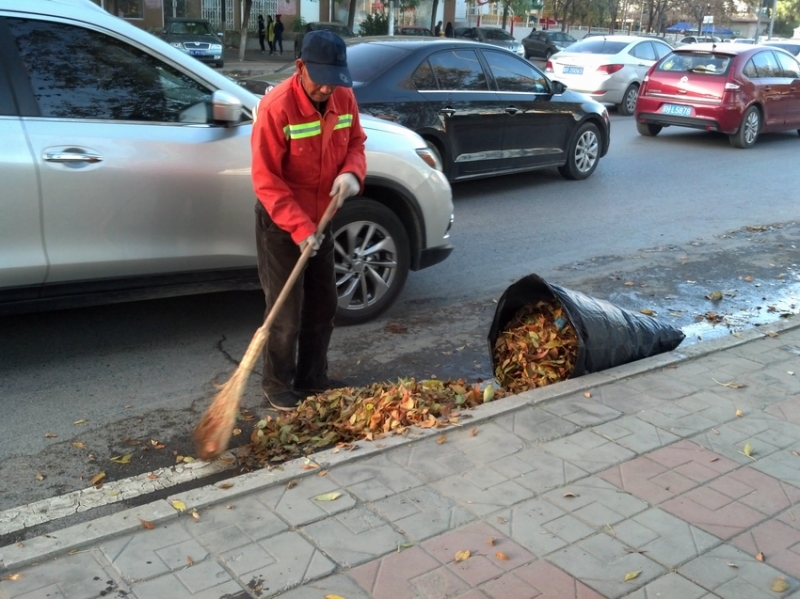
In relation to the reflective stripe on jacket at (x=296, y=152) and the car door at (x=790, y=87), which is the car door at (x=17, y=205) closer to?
the reflective stripe on jacket at (x=296, y=152)

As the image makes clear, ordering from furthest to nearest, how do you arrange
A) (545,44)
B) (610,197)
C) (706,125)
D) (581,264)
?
(545,44)
(706,125)
(610,197)
(581,264)

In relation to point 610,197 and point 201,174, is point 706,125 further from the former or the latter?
point 201,174

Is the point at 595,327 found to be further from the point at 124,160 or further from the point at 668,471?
the point at 124,160

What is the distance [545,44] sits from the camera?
136 feet

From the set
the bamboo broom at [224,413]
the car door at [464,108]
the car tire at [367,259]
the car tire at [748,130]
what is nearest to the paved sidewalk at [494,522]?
the bamboo broom at [224,413]

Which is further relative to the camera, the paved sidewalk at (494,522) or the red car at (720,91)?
the red car at (720,91)

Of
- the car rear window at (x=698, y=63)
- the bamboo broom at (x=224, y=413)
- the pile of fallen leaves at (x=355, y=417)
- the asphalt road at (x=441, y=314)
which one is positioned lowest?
the asphalt road at (x=441, y=314)

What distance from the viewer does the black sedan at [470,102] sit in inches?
344

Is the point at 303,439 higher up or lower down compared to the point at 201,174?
lower down

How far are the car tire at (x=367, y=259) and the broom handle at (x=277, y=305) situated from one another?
45.9 inches

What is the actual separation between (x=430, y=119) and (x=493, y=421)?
17.3 ft

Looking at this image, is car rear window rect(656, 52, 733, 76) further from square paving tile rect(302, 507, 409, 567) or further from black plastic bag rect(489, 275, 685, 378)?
square paving tile rect(302, 507, 409, 567)

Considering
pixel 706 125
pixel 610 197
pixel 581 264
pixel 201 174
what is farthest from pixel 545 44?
pixel 201 174

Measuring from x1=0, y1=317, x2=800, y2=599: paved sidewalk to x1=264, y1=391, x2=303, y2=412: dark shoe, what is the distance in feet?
2.48
